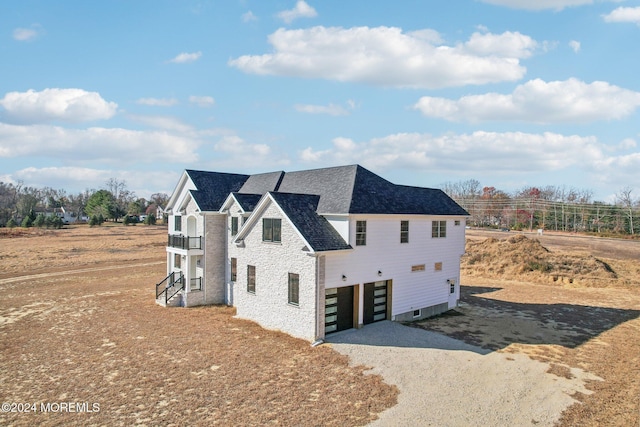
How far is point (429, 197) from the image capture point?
86.8 feet

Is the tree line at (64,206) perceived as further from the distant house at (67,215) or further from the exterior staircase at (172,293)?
the exterior staircase at (172,293)

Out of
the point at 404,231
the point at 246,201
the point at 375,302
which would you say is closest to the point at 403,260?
the point at 404,231

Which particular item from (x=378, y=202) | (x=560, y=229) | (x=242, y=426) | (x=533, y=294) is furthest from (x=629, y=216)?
(x=242, y=426)

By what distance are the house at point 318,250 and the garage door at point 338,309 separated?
0.05m

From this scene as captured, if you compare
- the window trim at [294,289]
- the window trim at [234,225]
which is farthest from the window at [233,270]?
the window trim at [294,289]

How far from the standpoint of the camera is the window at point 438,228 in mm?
24977

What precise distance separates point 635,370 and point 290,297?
51.0 ft

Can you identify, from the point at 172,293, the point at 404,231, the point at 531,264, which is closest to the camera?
the point at 404,231

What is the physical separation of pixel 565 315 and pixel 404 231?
1295 centimetres

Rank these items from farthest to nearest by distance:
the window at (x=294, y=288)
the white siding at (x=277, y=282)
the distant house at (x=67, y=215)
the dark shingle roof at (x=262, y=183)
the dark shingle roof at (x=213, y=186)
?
1. the distant house at (x=67, y=215)
2. the dark shingle roof at (x=262, y=183)
3. the dark shingle roof at (x=213, y=186)
4. the window at (x=294, y=288)
5. the white siding at (x=277, y=282)

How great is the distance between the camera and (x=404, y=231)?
74.9 feet

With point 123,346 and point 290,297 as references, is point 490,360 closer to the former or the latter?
point 290,297

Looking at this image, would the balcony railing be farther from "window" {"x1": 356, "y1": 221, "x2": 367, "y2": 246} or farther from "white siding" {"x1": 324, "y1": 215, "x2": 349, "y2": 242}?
"window" {"x1": 356, "y1": 221, "x2": 367, "y2": 246}

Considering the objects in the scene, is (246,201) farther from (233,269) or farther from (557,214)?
(557,214)
